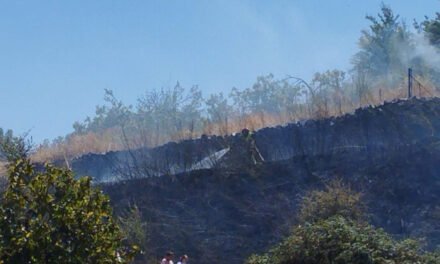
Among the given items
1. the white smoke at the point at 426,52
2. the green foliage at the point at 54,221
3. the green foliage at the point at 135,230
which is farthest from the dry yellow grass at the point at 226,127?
the green foliage at the point at 54,221

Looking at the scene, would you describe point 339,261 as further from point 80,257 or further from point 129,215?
point 129,215

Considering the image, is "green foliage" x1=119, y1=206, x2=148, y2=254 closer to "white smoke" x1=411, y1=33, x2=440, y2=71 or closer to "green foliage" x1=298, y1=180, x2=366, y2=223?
"green foliage" x1=298, y1=180, x2=366, y2=223

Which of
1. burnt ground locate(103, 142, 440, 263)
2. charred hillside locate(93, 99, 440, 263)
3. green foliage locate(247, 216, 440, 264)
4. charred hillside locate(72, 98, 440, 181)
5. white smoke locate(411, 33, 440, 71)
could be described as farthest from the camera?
white smoke locate(411, 33, 440, 71)

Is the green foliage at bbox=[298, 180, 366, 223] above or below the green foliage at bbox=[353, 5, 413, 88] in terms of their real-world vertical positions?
below

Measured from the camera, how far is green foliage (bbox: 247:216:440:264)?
19391 mm

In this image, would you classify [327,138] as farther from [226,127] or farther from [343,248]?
[343,248]

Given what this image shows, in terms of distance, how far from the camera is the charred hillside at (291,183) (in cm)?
3014

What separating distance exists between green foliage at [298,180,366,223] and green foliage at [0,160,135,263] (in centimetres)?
1375

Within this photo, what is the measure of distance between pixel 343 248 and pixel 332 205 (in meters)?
7.50

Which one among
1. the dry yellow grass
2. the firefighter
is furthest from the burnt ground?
the dry yellow grass

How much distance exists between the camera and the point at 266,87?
254ft

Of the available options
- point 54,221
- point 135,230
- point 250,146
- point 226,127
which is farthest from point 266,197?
point 54,221

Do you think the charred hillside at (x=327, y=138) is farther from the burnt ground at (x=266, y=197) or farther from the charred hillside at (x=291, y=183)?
the burnt ground at (x=266, y=197)

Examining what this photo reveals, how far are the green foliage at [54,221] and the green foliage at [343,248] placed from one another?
7.15 m
